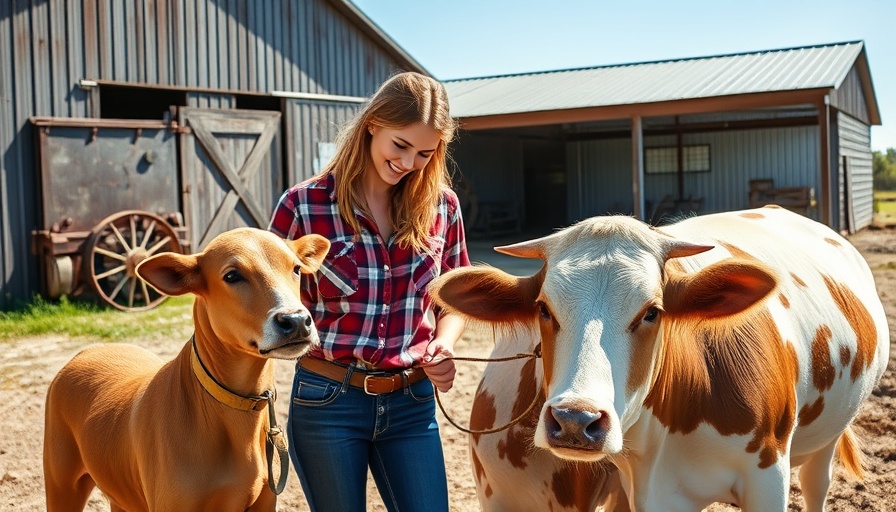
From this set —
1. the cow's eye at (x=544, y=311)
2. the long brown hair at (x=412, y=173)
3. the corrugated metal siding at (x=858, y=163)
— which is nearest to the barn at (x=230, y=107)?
the corrugated metal siding at (x=858, y=163)

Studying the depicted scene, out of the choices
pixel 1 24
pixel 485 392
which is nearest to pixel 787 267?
pixel 485 392

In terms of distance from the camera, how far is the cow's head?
222 cm

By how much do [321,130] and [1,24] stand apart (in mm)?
4970

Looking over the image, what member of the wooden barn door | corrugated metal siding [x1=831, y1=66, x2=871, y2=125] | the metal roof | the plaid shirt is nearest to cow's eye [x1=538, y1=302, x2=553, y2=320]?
the plaid shirt

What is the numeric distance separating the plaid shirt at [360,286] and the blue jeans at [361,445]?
0.12 metres

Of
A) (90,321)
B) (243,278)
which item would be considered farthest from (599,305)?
(90,321)

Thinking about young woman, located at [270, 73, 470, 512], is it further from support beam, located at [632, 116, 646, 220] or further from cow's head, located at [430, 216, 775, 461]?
support beam, located at [632, 116, 646, 220]

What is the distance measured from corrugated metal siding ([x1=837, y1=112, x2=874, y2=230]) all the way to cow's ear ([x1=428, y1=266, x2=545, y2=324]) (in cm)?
1937

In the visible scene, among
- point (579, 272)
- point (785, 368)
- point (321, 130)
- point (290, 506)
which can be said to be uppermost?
point (321, 130)

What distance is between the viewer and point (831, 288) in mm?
3879

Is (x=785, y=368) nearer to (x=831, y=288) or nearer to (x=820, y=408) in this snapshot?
(x=820, y=408)

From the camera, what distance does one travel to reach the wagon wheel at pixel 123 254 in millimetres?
10352

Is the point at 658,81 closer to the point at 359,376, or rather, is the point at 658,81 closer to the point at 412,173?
the point at 412,173

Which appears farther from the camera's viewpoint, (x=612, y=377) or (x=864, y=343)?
(x=864, y=343)
